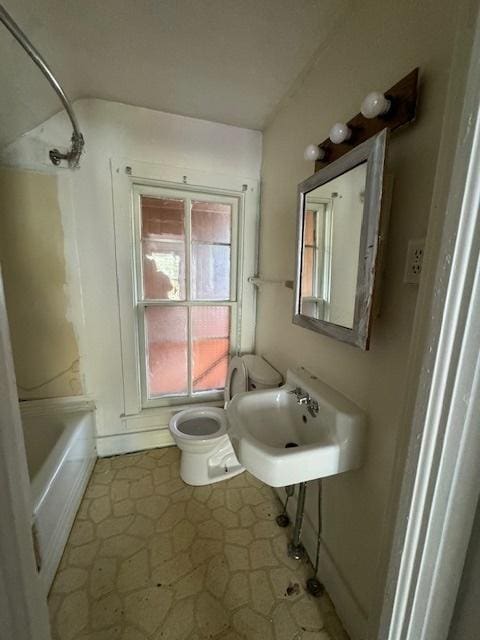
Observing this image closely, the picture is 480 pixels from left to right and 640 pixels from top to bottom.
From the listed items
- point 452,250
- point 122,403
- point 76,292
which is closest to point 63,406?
point 122,403

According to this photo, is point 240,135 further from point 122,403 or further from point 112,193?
point 122,403

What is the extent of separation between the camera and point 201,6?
0.97m

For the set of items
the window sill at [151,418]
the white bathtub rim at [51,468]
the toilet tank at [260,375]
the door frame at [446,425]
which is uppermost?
the door frame at [446,425]

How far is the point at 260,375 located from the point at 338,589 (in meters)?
0.96

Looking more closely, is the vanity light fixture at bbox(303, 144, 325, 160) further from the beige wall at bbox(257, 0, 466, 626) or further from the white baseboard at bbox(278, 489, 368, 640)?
the white baseboard at bbox(278, 489, 368, 640)

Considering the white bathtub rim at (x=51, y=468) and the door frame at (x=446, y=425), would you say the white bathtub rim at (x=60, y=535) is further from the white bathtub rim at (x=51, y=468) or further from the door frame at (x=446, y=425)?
the door frame at (x=446, y=425)

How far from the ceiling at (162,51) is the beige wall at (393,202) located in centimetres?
14

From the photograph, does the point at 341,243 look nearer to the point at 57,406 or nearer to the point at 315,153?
the point at 315,153

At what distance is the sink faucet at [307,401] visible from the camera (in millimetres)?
1068

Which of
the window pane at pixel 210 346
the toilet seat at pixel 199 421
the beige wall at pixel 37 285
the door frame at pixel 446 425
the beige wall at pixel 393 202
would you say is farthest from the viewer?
the window pane at pixel 210 346

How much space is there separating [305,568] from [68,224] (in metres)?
2.18

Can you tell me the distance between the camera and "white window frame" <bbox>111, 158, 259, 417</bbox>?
164 centimetres

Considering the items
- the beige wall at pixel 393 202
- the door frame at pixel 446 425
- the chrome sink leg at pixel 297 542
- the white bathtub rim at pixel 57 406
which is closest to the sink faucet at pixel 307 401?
the beige wall at pixel 393 202

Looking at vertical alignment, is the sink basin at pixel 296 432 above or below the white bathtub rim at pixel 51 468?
above
